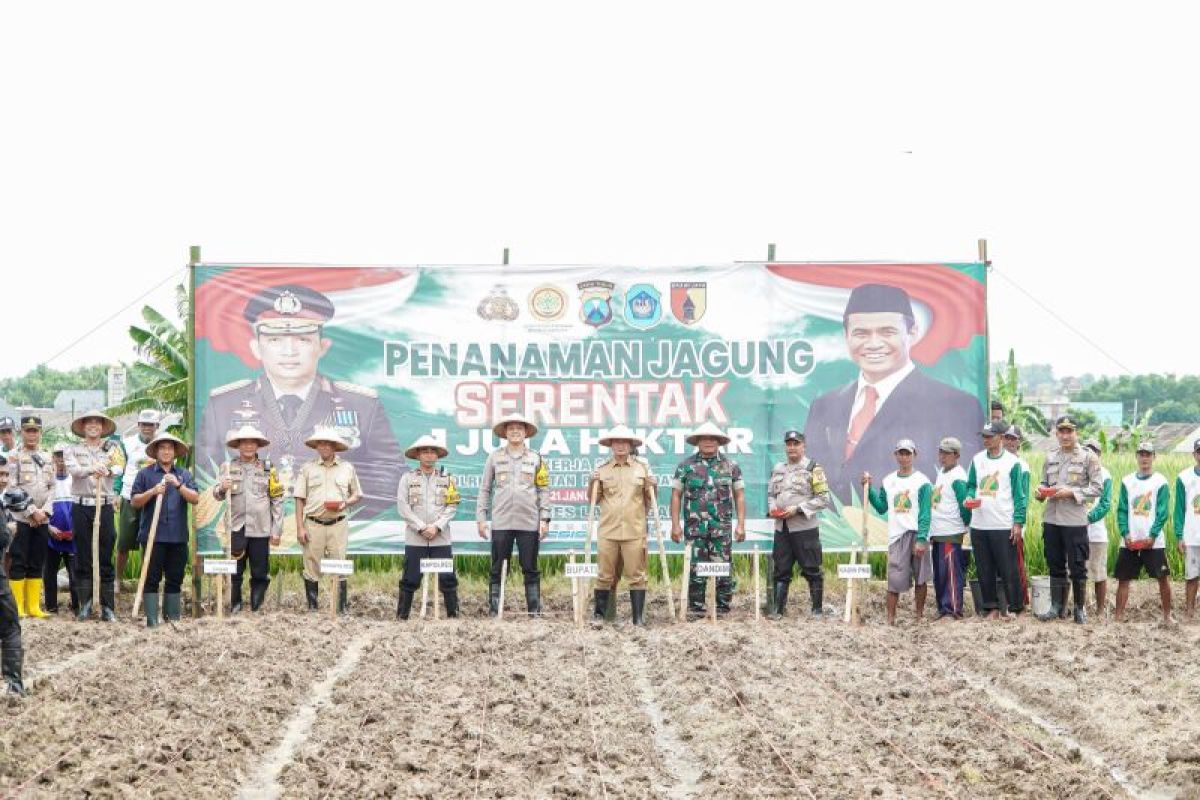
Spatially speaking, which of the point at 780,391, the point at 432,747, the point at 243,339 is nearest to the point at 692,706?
Answer: the point at 432,747

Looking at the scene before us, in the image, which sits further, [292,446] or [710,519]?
[292,446]

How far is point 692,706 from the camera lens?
9.08 metres

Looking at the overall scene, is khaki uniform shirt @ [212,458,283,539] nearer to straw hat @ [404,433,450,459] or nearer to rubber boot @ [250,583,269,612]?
rubber boot @ [250,583,269,612]

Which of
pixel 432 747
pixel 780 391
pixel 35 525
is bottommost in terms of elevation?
pixel 432 747

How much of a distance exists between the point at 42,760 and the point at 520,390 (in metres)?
7.69

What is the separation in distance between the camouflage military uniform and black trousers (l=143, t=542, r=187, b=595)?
4.11 m

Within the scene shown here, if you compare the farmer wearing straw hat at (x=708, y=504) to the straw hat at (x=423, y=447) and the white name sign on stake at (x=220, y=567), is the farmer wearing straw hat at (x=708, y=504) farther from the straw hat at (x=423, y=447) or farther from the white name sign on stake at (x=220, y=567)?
the white name sign on stake at (x=220, y=567)

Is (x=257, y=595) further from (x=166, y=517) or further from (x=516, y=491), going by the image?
(x=516, y=491)

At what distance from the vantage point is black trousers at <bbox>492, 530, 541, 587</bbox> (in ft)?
43.3

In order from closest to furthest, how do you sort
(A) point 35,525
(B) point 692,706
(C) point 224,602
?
1. (B) point 692,706
2. (A) point 35,525
3. (C) point 224,602

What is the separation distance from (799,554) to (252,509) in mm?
4684

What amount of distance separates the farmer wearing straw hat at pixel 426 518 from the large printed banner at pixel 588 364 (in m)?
1.18

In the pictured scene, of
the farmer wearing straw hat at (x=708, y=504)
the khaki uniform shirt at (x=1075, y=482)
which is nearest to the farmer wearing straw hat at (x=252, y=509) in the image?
the farmer wearing straw hat at (x=708, y=504)

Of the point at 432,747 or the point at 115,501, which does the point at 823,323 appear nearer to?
the point at 115,501
